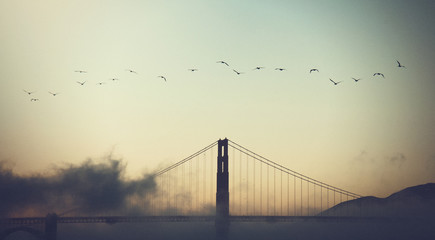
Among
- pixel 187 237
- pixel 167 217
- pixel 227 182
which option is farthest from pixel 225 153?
pixel 187 237

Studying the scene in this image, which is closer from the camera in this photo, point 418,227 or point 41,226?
point 41,226

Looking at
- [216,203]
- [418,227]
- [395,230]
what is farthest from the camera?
[418,227]

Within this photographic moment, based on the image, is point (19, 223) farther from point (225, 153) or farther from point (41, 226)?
point (225, 153)

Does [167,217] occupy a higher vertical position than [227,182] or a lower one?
lower

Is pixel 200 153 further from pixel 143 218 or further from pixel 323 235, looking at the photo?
pixel 323 235

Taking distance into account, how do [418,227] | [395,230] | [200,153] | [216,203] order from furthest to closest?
[418,227], [395,230], [200,153], [216,203]

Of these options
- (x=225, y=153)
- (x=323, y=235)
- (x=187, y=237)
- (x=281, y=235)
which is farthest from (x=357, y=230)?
(x=225, y=153)
